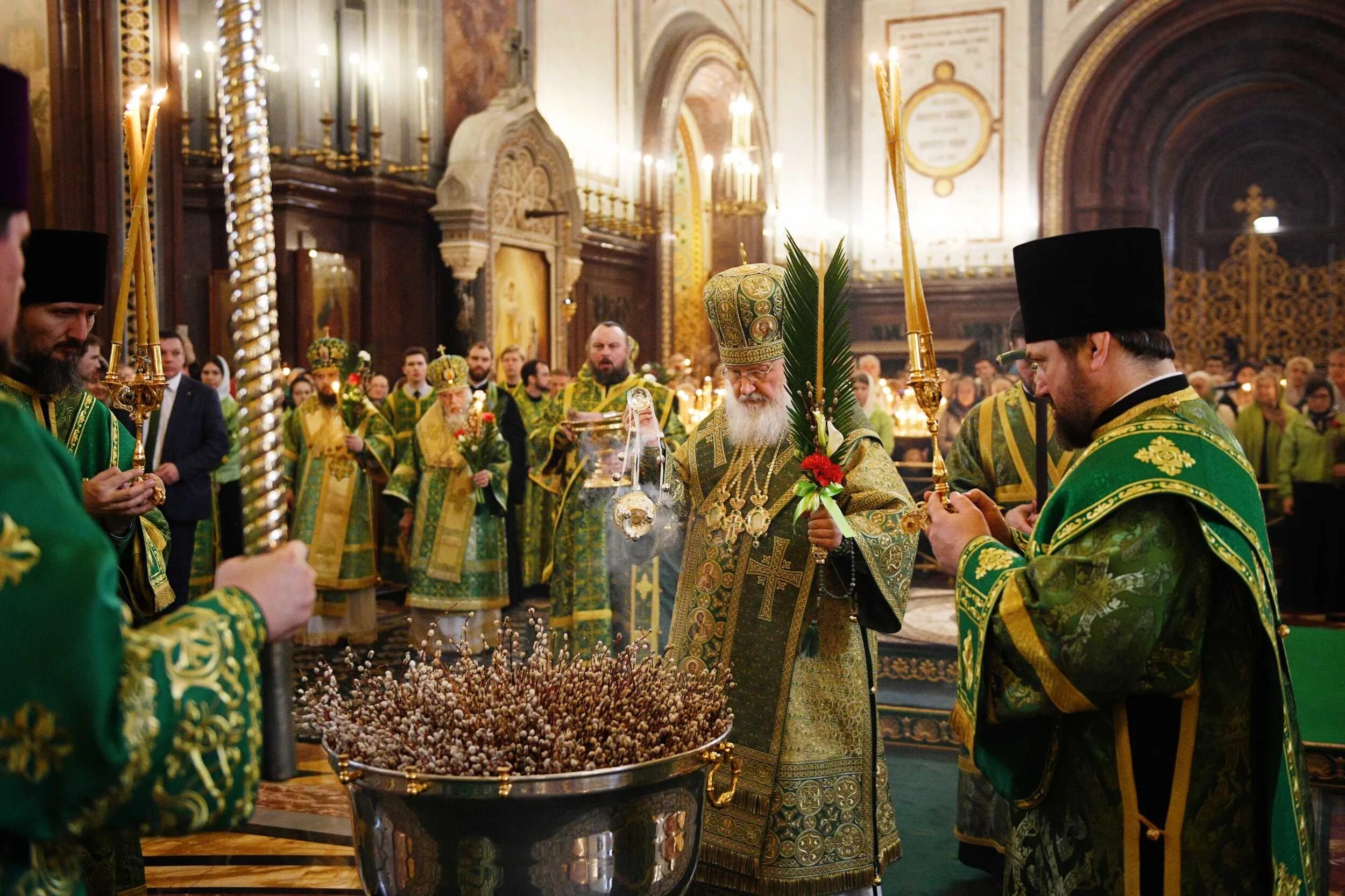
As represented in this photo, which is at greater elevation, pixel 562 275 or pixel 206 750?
pixel 562 275

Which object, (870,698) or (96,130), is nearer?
(870,698)

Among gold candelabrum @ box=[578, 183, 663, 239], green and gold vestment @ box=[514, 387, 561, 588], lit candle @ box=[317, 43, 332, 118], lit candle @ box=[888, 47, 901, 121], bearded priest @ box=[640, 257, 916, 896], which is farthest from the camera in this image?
gold candelabrum @ box=[578, 183, 663, 239]

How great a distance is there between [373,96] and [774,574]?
9017 millimetres

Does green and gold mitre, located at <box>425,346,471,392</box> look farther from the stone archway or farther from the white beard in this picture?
the stone archway

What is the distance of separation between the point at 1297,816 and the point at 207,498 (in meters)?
5.83

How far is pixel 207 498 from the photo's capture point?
264 inches

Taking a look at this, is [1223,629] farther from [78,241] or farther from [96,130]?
[96,130]

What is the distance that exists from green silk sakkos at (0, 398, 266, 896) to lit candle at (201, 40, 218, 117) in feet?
32.6

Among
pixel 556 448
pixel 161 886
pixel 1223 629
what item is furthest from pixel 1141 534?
pixel 556 448

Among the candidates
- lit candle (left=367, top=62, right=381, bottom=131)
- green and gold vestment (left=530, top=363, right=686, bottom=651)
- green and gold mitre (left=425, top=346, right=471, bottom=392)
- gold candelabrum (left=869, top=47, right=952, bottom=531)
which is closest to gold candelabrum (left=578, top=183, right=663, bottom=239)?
lit candle (left=367, top=62, right=381, bottom=131)

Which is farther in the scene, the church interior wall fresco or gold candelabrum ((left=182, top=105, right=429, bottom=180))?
the church interior wall fresco

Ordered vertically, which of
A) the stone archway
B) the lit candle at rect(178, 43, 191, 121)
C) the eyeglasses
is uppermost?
the stone archway

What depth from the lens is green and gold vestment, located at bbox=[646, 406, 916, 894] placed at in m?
3.00

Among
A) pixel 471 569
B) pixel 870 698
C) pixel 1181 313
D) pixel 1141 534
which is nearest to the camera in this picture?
pixel 1141 534
